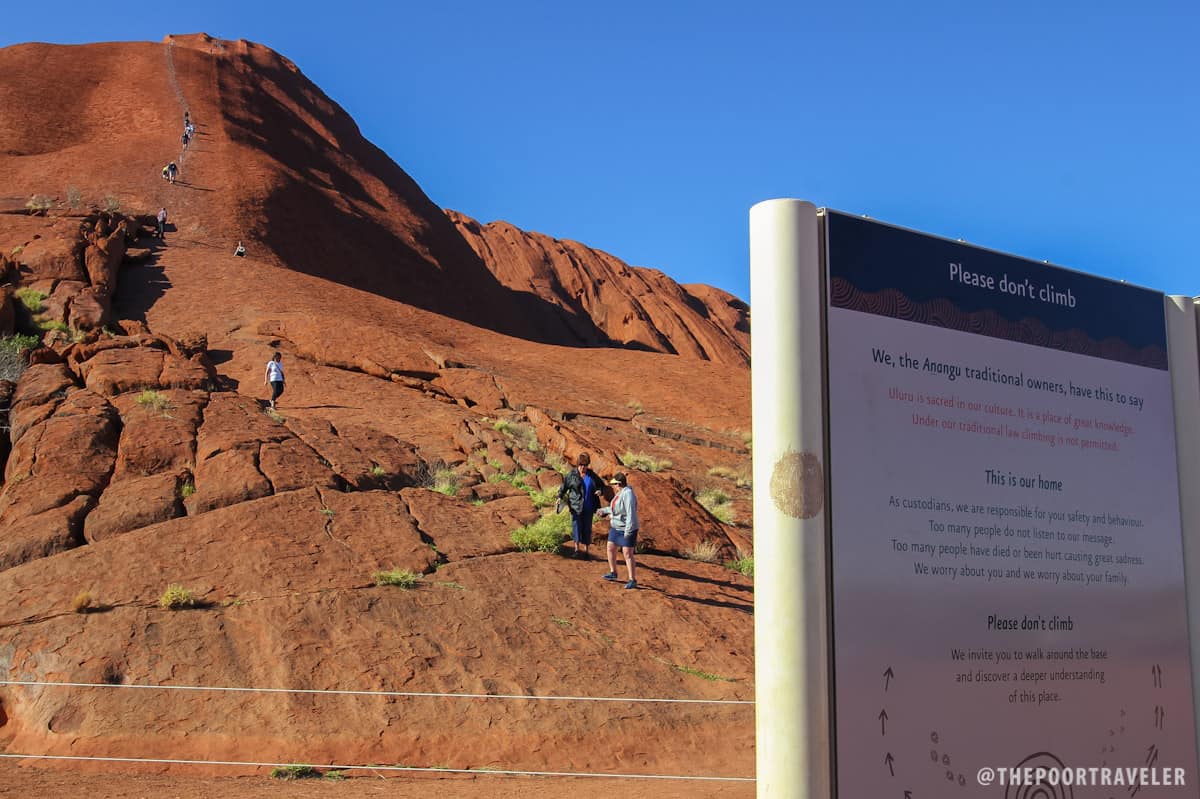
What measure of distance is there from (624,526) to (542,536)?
1888 mm

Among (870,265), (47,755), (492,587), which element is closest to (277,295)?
(492,587)

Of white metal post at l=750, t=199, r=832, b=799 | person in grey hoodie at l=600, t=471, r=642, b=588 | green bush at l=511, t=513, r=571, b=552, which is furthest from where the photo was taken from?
green bush at l=511, t=513, r=571, b=552

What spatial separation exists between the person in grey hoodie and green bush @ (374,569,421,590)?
2.60 meters

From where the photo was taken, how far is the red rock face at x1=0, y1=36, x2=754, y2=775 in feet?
35.0

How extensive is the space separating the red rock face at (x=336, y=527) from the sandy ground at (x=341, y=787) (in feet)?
1.30

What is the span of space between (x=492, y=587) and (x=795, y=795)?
965 centimetres

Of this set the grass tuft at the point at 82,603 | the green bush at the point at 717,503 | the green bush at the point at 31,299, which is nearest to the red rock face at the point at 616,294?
the green bush at the point at 31,299

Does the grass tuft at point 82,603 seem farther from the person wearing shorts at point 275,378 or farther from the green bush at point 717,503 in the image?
the green bush at point 717,503

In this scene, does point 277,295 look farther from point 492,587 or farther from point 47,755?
point 47,755

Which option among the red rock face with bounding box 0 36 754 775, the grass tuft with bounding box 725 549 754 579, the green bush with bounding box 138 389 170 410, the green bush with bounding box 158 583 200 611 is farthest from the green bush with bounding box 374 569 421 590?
the green bush with bounding box 138 389 170 410

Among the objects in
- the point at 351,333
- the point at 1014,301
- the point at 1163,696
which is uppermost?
the point at 351,333

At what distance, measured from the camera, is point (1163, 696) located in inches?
191

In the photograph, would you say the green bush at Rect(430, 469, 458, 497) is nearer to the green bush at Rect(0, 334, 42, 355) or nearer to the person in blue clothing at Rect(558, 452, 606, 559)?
the person in blue clothing at Rect(558, 452, 606, 559)

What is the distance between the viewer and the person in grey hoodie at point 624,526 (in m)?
13.3
